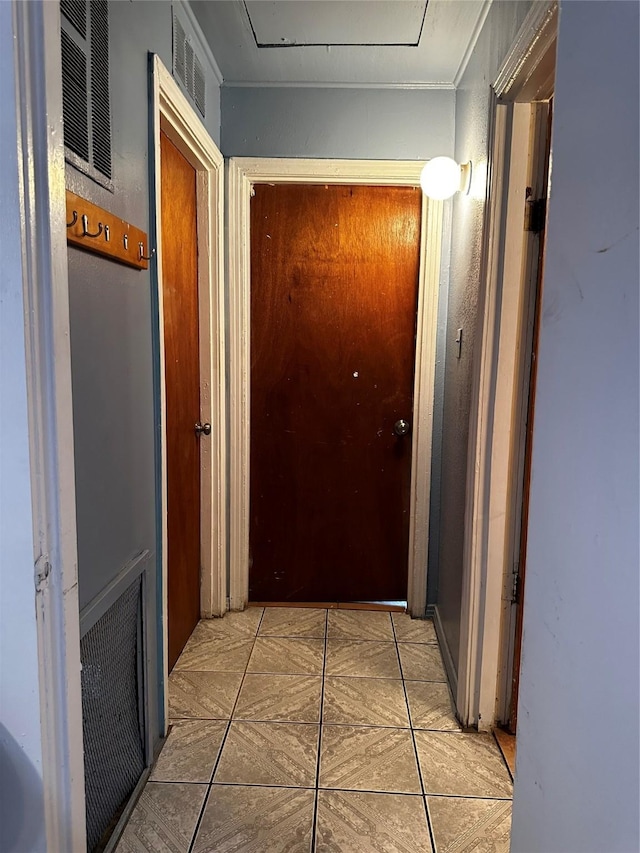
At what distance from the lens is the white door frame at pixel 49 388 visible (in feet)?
2.15

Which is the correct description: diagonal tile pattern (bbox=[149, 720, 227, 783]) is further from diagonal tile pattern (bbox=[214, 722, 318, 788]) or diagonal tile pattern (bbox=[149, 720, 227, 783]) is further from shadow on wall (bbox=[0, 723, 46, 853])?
shadow on wall (bbox=[0, 723, 46, 853])

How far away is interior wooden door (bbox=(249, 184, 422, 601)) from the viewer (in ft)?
8.29

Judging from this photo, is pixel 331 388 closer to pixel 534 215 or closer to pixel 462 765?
pixel 534 215

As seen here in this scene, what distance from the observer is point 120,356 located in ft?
4.46

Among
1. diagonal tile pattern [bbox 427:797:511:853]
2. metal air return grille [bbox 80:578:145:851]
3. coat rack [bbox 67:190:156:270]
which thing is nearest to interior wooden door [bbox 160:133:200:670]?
coat rack [bbox 67:190:156:270]

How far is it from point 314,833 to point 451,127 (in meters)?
2.58

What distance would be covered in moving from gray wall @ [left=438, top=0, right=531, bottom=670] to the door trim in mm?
91

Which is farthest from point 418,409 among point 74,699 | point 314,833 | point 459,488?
point 74,699

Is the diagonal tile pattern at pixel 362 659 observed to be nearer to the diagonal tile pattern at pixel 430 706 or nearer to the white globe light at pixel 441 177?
the diagonal tile pattern at pixel 430 706

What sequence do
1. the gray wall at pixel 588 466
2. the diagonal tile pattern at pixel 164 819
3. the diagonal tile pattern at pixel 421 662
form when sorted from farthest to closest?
1. the diagonal tile pattern at pixel 421 662
2. the diagonal tile pattern at pixel 164 819
3. the gray wall at pixel 588 466

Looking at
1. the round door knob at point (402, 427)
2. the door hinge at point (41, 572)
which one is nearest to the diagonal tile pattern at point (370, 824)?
the door hinge at point (41, 572)

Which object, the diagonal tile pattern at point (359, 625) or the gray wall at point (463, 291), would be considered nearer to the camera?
the gray wall at point (463, 291)

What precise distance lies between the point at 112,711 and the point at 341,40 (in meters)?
2.29

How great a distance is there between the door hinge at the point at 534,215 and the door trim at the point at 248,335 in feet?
2.76
